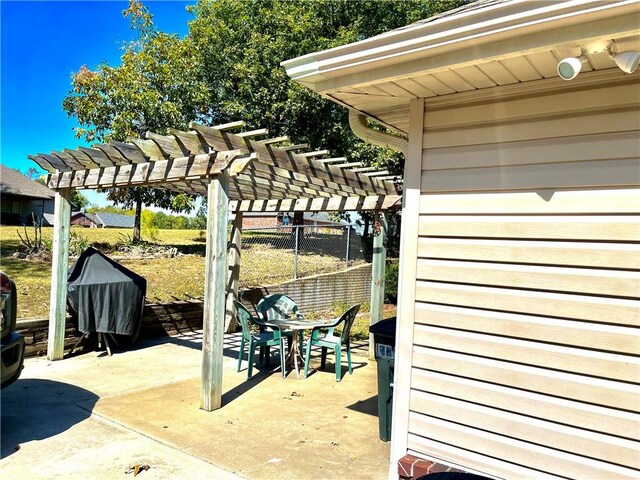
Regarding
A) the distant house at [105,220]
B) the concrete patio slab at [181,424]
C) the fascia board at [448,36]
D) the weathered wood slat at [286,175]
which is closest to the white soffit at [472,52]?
the fascia board at [448,36]

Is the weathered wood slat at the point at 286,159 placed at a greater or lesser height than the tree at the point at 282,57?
lesser

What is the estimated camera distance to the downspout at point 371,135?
3.14m

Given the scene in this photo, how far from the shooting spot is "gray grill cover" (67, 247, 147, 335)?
244 inches

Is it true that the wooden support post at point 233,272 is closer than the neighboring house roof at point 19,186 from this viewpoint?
Yes

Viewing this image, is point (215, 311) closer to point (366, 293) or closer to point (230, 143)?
point (230, 143)

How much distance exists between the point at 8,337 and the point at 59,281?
2754 millimetres

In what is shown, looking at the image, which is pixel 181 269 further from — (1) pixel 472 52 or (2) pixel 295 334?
(1) pixel 472 52

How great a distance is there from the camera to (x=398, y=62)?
7.82ft

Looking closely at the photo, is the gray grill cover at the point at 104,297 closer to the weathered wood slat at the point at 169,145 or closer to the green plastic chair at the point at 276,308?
the green plastic chair at the point at 276,308

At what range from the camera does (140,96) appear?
12961 millimetres

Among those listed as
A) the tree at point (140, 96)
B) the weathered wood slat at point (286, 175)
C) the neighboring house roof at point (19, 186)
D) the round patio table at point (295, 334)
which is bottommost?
the round patio table at point (295, 334)

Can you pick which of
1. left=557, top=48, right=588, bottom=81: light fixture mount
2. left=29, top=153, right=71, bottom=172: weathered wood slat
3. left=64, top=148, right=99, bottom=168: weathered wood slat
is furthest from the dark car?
left=557, top=48, right=588, bottom=81: light fixture mount

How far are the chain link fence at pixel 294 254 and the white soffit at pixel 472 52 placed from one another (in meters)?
7.54

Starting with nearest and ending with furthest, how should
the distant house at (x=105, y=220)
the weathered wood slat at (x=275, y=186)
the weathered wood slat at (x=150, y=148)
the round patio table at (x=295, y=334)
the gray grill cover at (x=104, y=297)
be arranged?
the weathered wood slat at (x=150, y=148), the round patio table at (x=295, y=334), the gray grill cover at (x=104, y=297), the weathered wood slat at (x=275, y=186), the distant house at (x=105, y=220)
